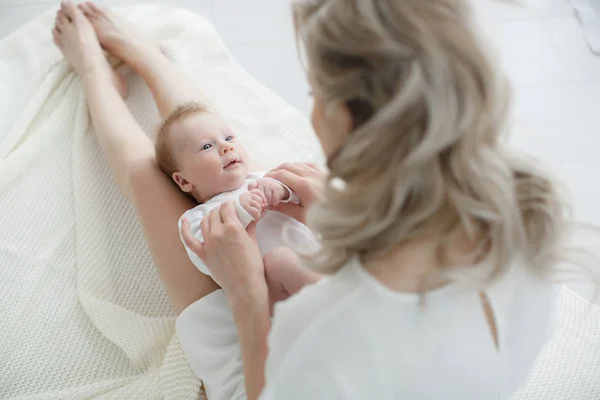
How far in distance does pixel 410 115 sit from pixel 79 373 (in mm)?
838

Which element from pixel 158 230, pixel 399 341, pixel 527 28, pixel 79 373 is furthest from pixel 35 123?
Answer: pixel 527 28

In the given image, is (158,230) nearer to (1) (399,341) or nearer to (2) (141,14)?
(1) (399,341)

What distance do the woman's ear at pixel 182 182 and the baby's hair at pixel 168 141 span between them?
Answer: 0.04 feet

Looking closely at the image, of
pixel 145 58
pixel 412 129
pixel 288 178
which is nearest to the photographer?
pixel 412 129

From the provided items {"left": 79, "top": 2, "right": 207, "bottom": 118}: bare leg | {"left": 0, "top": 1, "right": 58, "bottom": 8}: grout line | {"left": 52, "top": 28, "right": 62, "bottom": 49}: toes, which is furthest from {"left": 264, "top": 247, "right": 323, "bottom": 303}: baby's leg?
{"left": 0, "top": 1, "right": 58, "bottom": 8}: grout line

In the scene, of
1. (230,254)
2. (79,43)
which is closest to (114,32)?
(79,43)

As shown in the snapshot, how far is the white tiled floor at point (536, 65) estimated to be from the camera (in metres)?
1.94

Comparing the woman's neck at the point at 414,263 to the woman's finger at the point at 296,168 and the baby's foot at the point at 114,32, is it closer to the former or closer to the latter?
the woman's finger at the point at 296,168

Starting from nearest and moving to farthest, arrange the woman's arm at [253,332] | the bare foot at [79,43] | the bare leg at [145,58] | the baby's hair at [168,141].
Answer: the woman's arm at [253,332], the baby's hair at [168,141], the bare leg at [145,58], the bare foot at [79,43]

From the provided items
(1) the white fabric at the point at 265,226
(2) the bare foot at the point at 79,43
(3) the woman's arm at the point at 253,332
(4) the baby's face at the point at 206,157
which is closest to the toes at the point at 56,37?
(2) the bare foot at the point at 79,43

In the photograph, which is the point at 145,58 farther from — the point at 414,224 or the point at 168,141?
the point at 414,224

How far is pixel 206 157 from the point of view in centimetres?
122

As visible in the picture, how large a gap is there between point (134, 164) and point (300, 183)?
38 centimetres

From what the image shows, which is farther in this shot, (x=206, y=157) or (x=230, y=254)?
(x=206, y=157)
